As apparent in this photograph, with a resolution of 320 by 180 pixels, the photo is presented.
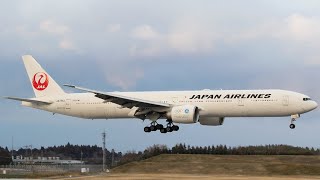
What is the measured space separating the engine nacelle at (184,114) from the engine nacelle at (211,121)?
14.7 feet

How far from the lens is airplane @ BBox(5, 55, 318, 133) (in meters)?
64.8

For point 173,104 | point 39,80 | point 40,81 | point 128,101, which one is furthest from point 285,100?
point 39,80

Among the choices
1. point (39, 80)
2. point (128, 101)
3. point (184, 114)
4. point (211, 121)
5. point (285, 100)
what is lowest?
point (211, 121)

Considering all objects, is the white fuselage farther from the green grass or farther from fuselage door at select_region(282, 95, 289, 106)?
the green grass

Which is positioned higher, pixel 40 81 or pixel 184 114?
pixel 40 81

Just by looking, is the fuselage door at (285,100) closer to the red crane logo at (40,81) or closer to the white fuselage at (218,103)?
the white fuselage at (218,103)

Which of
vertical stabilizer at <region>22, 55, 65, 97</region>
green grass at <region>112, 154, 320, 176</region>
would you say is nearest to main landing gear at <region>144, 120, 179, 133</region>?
vertical stabilizer at <region>22, 55, 65, 97</region>

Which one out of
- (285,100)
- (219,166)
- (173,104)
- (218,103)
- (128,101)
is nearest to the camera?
(285,100)

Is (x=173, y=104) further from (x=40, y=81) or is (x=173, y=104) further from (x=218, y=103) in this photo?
(x=40, y=81)

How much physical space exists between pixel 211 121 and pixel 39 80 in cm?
2376

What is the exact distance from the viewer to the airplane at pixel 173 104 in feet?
212

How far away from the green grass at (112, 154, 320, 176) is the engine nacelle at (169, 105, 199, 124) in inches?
1191

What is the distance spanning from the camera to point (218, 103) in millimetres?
66188

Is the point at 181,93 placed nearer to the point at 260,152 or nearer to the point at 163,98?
the point at 163,98
